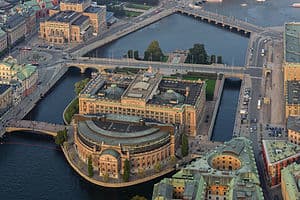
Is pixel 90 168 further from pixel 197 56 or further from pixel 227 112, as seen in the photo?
pixel 197 56

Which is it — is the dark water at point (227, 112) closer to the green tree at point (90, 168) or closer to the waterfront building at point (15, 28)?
the green tree at point (90, 168)

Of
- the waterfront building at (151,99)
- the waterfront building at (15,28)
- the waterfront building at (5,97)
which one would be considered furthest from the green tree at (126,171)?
the waterfront building at (15,28)

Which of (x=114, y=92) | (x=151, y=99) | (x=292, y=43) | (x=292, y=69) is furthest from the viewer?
(x=292, y=43)

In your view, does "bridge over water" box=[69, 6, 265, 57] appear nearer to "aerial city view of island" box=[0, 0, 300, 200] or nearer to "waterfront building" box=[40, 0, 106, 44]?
"aerial city view of island" box=[0, 0, 300, 200]

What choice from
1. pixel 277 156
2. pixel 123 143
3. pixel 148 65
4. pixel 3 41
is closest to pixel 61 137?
pixel 123 143

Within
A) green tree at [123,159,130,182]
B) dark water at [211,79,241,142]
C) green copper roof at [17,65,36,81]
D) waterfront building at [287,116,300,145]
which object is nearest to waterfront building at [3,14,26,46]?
green copper roof at [17,65,36,81]

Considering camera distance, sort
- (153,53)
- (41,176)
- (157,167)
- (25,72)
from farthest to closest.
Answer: (153,53) < (25,72) < (41,176) < (157,167)
